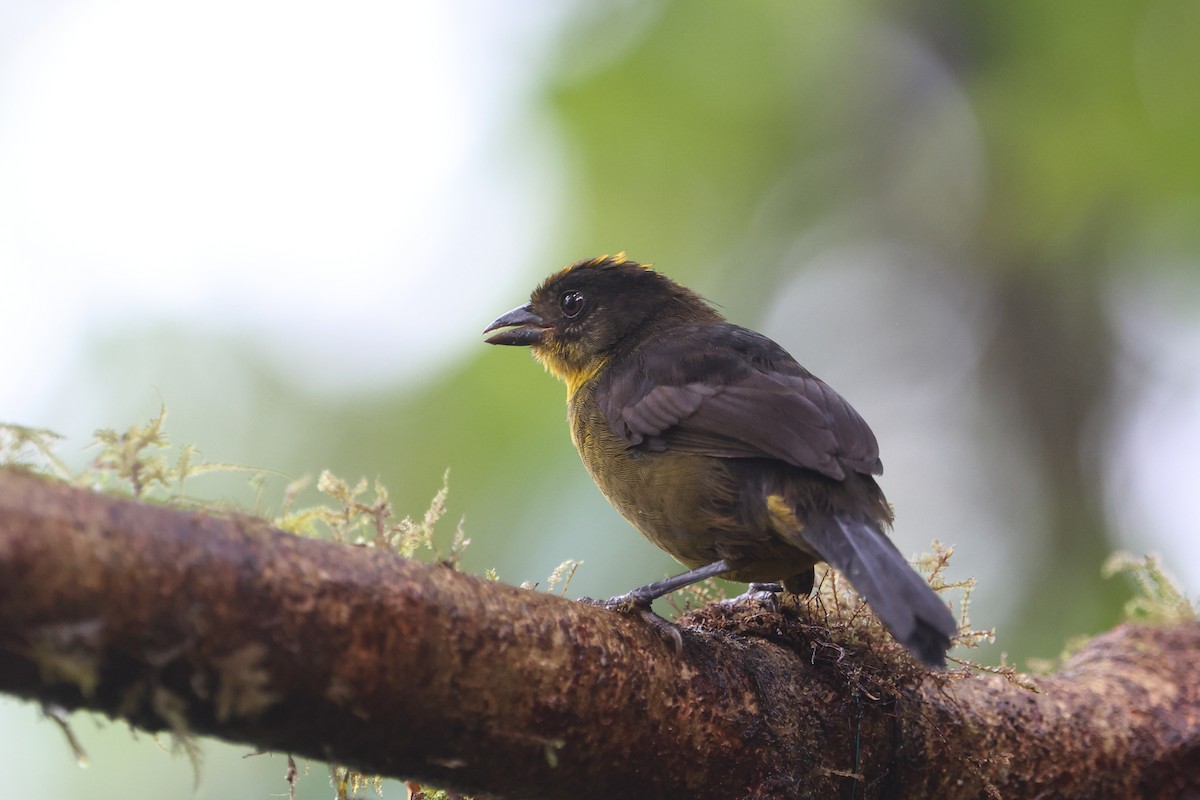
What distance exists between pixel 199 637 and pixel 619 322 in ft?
10.7

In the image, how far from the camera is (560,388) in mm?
6605

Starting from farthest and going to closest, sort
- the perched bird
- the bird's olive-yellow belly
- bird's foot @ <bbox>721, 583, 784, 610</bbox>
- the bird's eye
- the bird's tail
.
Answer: the bird's eye
the bird's olive-yellow belly
bird's foot @ <bbox>721, 583, 784, 610</bbox>
the perched bird
the bird's tail

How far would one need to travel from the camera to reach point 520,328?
16.9 feet

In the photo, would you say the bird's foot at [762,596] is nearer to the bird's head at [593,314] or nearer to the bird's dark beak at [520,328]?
the bird's head at [593,314]

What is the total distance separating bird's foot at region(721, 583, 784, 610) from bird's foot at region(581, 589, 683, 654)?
0.52 metres

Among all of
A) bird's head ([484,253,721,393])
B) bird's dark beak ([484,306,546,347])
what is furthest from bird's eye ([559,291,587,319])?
bird's dark beak ([484,306,546,347])

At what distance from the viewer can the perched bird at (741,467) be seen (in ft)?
10.2

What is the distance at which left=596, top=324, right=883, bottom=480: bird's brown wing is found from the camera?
362cm

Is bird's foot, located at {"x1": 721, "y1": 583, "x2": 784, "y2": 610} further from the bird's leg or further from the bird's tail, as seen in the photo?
the bird's tail

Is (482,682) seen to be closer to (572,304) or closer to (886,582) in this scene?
(886,582)

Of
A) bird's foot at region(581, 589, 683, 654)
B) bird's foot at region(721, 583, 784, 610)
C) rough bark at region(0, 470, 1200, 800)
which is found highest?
bird's foot at region(721, 583, 784, 610)

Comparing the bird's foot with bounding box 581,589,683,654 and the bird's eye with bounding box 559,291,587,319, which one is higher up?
the bird's eye with bounding box 559,291,587,319

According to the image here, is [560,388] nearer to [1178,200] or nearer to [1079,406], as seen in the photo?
[1079,406]

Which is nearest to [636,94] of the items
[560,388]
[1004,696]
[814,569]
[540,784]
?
[560,388]
